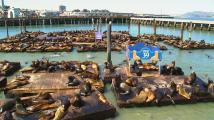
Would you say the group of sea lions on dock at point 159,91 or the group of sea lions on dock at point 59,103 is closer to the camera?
the group of sea lions on dock at point 59,103

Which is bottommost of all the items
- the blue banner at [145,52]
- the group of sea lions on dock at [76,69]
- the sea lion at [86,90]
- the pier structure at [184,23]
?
the sea lion at [86,90]

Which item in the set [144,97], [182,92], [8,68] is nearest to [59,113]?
[144,97]

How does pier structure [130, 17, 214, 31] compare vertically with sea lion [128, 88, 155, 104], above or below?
above

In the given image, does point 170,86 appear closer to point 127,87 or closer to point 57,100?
point 127,87

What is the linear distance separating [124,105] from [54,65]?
278 inches

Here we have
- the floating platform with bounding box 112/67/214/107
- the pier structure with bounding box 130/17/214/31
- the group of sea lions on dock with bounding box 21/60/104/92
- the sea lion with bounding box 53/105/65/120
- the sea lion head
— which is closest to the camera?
the sea lion with bounding box 53/105/65/120

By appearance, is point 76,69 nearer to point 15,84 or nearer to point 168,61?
point 15,84

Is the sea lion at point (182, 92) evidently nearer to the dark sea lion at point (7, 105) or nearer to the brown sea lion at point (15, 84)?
the dark sea lion at point (7, 105)

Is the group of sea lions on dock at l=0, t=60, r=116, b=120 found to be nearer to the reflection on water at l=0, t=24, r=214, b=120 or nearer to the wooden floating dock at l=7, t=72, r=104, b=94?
the wooden floating dock at l=7, t=72, r=104, b=94

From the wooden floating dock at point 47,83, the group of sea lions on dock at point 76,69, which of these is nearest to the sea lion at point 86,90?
the wooden floating dock at point 47,83

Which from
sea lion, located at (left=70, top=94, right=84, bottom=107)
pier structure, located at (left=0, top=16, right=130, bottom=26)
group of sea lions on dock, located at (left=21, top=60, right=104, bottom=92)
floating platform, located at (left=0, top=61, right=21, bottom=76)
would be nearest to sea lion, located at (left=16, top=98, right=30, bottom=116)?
sea lion, located at (left=70, top=94, right=84, bottom=107)

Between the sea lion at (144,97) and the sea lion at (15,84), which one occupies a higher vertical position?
the sea lion at (15,84)

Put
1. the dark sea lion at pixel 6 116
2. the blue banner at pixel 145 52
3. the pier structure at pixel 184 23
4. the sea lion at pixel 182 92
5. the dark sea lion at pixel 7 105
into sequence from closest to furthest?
1. the dark sea lion at pixel 6 116
2. the dark sea lion at pixel 7 105
3. the sea lion at pixel 182 92
4. the blue banner at pixel 145 52
5. the pier structure at pixel 184 23

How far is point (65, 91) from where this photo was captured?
1362cm
